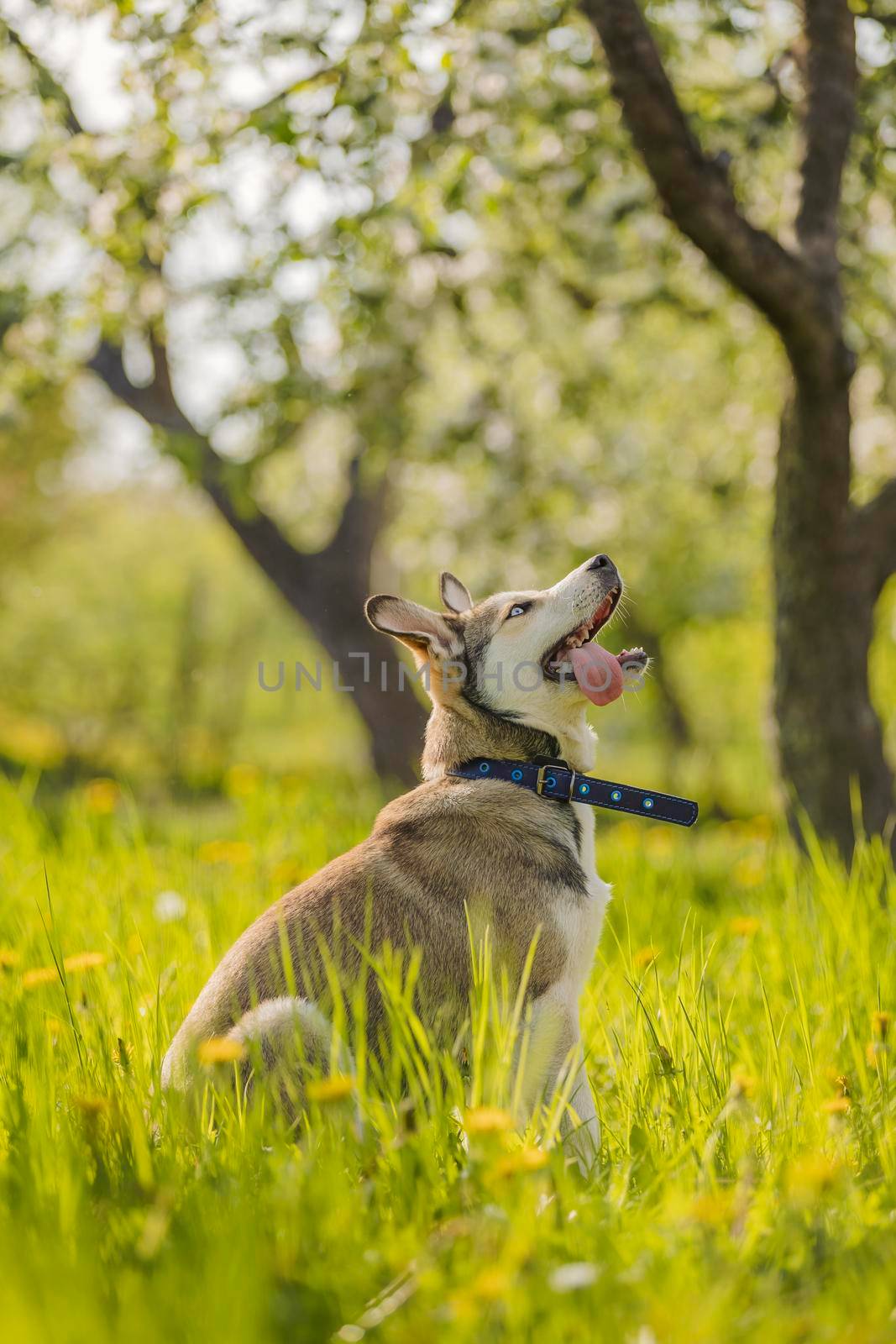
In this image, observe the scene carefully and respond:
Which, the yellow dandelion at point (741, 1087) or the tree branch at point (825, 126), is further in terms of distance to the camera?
the tree branch at point (825, 126)

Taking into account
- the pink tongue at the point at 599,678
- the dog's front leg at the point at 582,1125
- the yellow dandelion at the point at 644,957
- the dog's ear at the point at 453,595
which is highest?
the dog's ear at the point at 453,595

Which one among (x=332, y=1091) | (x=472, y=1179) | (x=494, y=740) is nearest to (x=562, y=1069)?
(x=472, y=1179)

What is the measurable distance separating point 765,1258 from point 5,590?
18.4 m

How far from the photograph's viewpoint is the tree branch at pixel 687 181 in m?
4.75

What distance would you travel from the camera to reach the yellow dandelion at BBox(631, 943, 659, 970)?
11.4 ft

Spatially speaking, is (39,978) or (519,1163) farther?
(39,978)

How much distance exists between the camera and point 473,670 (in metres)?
3.85

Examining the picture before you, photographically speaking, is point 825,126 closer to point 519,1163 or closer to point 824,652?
point 824,652

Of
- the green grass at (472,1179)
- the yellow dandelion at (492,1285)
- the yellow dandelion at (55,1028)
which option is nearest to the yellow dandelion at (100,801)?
the green grass at (472,1179)

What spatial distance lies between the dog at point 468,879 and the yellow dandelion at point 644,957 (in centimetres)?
21

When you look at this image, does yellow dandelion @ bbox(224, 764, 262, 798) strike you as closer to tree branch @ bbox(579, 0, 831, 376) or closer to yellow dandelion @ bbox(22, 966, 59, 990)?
yellow dandelion @ bbox(22, 966, 59, 990)

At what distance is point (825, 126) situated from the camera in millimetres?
5730

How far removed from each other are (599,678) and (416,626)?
64cm

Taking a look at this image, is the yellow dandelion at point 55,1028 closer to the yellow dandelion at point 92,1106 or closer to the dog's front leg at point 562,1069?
the yellow dandelion at point 92,1106
